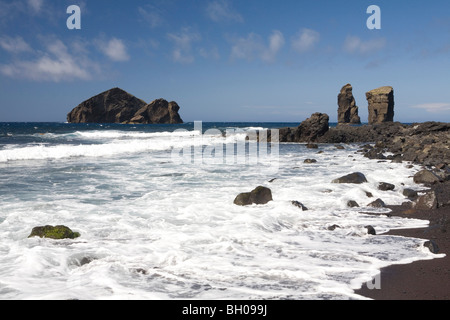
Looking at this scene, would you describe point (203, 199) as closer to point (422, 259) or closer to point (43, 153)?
point (422, 259)

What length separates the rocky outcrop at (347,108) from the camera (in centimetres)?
7588

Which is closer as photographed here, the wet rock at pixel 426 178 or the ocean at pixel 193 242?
the ocean at pixel 193 242

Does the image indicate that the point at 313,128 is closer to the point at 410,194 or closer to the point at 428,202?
the point at 410,194

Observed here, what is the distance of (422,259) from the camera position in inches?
190

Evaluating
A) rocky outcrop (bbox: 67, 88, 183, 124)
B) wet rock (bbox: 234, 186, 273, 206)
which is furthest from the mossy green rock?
rocky outcrop (bbox: 67, 88, 183, 124)

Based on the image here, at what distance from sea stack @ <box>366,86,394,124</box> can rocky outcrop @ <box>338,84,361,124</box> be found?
1224 cm

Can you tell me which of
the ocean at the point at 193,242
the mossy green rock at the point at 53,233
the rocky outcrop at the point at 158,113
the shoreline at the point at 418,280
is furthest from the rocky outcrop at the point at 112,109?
the shoreline at the point at 418,280

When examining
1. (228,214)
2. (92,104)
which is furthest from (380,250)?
(92,104)

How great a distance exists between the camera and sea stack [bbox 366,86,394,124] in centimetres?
6084

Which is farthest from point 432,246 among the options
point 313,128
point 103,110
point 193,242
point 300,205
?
point 103,110

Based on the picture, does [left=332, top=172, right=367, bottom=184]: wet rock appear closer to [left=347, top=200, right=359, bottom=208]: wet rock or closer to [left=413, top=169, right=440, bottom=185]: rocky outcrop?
[left=413, top=169, right=440, bottom=185]: rocky outcrop

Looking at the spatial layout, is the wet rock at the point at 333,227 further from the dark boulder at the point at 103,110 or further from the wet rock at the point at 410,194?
the dark boulder at the point at 103,110

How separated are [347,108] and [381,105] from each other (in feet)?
47.9

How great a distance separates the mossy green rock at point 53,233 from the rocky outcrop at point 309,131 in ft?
103
